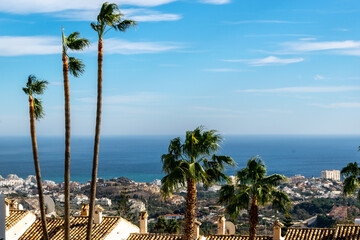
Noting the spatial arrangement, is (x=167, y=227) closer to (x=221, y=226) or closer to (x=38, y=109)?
(x=221, y=226)

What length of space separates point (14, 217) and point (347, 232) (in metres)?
14.8

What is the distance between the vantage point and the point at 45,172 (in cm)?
17775

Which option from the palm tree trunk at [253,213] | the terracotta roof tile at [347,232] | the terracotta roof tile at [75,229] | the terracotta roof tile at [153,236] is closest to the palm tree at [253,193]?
the palm tree trunk at [253,213]

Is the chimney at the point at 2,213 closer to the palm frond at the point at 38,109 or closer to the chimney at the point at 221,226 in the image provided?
the palm frond at the point at 38,109

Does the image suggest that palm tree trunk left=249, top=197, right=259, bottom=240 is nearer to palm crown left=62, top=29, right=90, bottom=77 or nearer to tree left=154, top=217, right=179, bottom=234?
palm crown left=62, top=29, right=90, bottom=77

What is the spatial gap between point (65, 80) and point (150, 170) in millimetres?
A: 170293

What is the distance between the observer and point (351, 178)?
20.8 m

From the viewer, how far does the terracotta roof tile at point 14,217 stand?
921 inches

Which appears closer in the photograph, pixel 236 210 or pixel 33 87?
pixel 33 87

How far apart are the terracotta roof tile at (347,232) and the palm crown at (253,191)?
467cm

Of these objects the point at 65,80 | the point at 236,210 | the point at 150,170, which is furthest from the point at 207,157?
the point at 150,170

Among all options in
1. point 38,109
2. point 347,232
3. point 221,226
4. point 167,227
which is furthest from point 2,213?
point 167,227

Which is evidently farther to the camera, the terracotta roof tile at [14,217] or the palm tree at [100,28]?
the terracotta roof tile at [14,217]

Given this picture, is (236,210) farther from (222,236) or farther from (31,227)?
(31,227)
